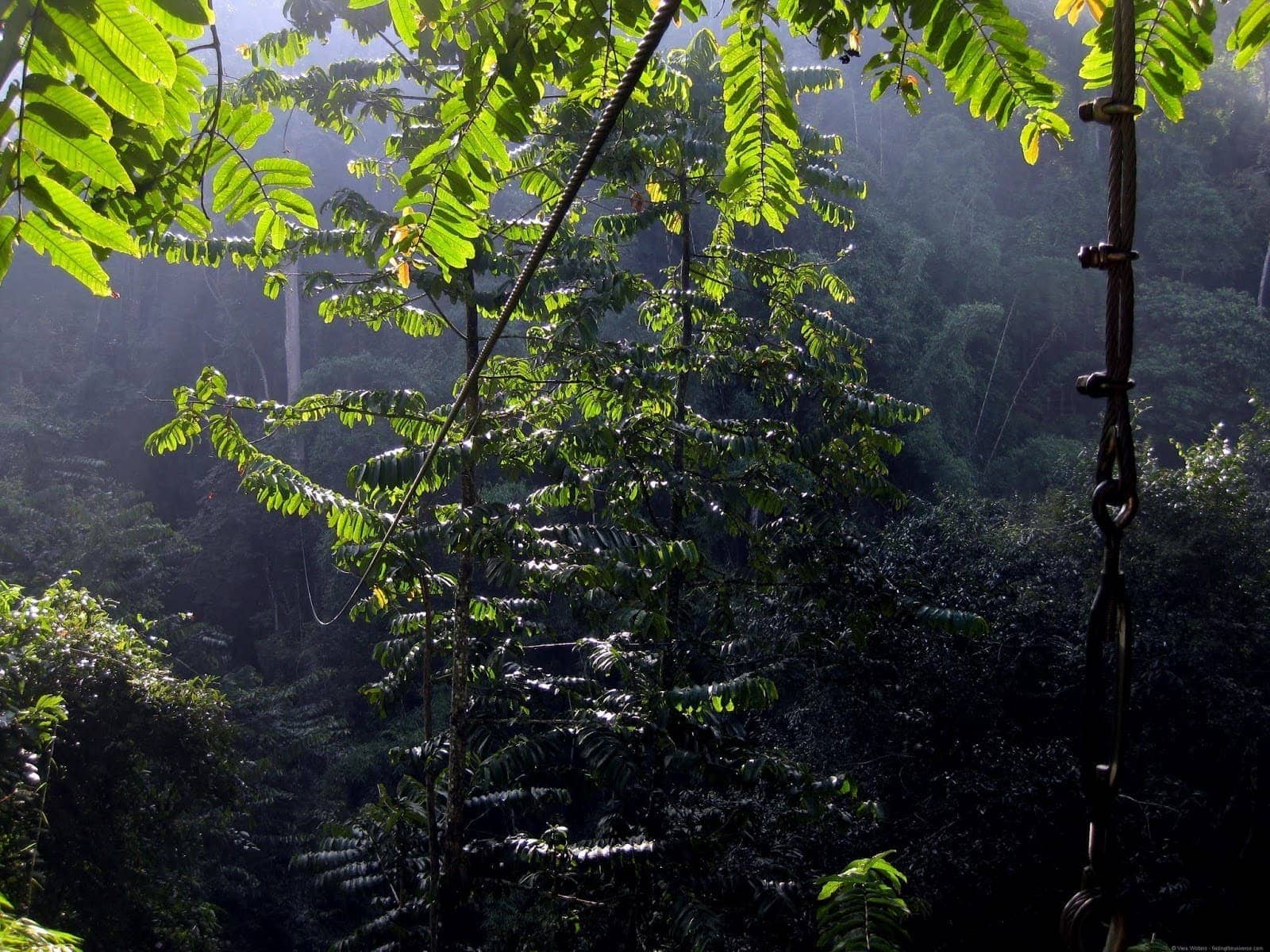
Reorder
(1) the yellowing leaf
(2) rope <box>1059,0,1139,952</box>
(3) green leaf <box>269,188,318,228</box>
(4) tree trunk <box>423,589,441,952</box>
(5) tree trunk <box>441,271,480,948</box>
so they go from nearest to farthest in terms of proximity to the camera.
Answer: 1. (2) rope <box>1059,0,1139,952</box>
2. (1) the yellowing leaf
3. (3) green leaf <box>269,188,318,228</box>
4. (4) tree trunk <box>423,589,441,952</box>
5. (5) tree trunk <box>441,271,480,948</box>

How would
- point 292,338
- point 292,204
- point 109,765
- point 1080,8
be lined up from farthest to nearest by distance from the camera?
point 292,338 → point 109,765 → point 292,204 → point 1080,8

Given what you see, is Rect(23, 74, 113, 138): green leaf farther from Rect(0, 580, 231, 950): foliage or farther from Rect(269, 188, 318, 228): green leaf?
Rect(0, 580, 231, 950): foliage

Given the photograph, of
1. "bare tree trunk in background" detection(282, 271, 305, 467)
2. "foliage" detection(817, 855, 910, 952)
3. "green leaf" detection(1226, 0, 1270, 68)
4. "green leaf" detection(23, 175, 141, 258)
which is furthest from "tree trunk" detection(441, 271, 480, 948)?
"bare tree trunk in background" detection(282, 271, 305, 467)

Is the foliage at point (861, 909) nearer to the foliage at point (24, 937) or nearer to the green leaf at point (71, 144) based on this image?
the foliage at point (24, 937)

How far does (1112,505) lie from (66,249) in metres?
1.21

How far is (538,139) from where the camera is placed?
397 centimetres

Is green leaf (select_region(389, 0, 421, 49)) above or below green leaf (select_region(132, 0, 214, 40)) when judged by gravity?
above

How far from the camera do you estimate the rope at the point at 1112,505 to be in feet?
2.40

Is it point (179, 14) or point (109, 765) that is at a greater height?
point (179, 14)

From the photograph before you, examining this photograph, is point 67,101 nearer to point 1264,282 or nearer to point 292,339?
point 292,339

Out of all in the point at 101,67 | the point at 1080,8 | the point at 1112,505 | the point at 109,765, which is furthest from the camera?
the point at 109,765

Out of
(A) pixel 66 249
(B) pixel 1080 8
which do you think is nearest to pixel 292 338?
(A) pixel 66 249

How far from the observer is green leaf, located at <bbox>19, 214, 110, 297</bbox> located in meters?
1.06

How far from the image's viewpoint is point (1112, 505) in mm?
813
